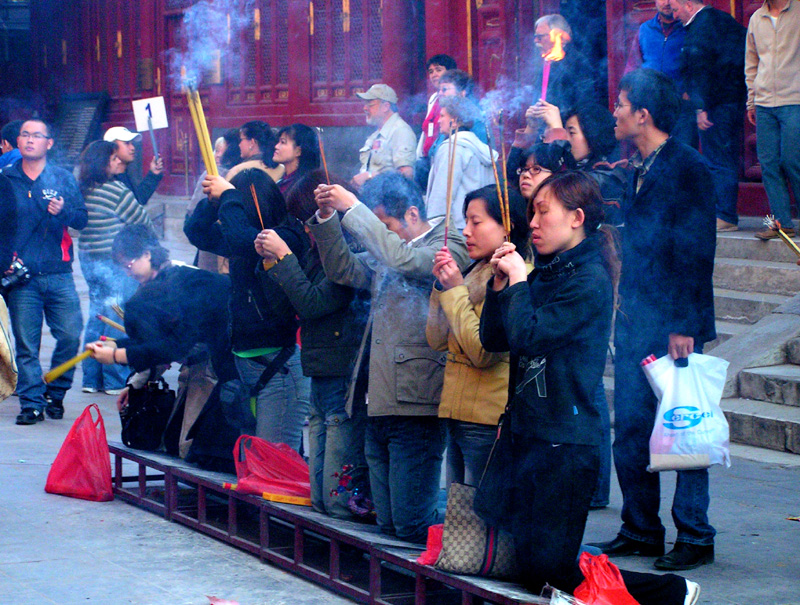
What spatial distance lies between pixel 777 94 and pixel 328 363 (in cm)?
413

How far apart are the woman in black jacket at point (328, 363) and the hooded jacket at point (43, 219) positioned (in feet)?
9.76

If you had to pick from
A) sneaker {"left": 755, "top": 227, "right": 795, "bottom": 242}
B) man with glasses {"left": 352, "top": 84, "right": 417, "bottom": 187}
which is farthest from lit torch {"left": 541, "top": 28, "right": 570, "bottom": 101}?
sneaker {"left": 755, "top": 227, "right": 795, "bottom": 242}

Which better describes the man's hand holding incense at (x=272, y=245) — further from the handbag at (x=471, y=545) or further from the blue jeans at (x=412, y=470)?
the handbag at (x=471, y=545)

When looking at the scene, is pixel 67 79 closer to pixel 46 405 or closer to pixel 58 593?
pixel 46 405

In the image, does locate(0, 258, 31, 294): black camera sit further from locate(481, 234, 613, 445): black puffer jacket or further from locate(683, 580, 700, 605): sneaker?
locate(683, 580, 700, 605): sneaker

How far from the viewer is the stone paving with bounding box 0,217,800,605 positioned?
374 cm

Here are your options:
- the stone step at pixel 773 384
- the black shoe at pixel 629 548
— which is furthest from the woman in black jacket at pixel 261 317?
the stone step at pixel 773 384

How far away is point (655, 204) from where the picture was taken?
390 centimetres

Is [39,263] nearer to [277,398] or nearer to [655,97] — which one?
[277,398]

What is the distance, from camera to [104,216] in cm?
744

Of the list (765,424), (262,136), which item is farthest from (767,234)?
(262,136)

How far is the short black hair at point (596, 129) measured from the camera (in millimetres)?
4625

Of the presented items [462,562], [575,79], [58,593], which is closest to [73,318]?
[58,593]

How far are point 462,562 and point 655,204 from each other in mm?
1510
